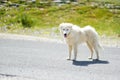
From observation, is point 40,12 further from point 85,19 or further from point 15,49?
point 15,49

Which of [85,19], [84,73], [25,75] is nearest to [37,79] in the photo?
[25,75]

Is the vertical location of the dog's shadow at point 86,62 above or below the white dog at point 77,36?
below

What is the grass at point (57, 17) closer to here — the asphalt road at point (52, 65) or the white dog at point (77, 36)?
the asphalt road at point (52, 65)

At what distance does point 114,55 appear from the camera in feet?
48.6

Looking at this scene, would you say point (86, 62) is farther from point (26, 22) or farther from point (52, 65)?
point (26, 22)

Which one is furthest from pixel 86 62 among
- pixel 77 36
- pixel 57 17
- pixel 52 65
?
pixel 57 17

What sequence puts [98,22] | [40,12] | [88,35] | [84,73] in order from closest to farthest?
[84,73] → [88,35] → [98,22] → [40,12]

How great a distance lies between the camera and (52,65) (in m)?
12.6

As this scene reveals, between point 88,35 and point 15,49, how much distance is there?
3383 mm

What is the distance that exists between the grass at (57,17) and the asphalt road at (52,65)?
49.0ft

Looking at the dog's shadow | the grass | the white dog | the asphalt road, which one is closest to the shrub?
the grass

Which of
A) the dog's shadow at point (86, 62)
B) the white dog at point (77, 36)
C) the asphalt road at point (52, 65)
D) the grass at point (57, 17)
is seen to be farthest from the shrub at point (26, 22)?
the dog's shadow at point (86, 62)

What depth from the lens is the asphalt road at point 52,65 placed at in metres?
11.1

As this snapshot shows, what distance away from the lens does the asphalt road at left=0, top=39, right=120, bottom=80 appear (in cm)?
1108
